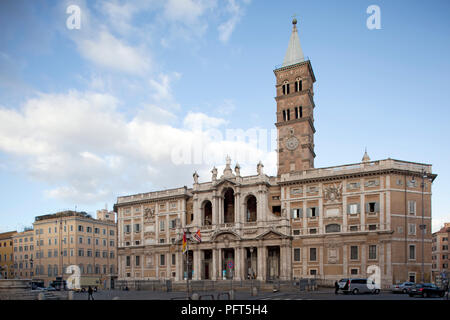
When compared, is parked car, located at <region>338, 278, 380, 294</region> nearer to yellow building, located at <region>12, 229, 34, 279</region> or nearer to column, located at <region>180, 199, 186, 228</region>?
column, located at <region>180, 199, 186, 228</region>

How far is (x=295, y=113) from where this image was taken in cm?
6775

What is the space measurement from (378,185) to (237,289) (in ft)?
74.3

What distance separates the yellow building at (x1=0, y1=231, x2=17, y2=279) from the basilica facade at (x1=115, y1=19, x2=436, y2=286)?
41.6m

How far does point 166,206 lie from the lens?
70.8m

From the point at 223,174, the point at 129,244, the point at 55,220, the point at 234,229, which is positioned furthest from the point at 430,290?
the point at 55,220

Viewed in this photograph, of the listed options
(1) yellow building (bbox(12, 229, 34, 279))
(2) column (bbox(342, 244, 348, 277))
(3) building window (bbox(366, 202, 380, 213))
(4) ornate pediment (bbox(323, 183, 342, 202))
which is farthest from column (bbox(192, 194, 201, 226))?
(1) yellow building (bbox(12, 229, 34, 279))

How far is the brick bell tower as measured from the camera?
65875mm

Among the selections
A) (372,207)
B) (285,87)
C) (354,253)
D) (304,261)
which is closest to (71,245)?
(304,261)

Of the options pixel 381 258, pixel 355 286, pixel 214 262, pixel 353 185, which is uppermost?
pixel 353 185

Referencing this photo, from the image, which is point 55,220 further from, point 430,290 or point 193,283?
point 430,290

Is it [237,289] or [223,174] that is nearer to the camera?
[237,289]

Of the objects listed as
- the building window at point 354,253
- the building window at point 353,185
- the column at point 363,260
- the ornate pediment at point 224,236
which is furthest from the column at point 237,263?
the building window at point 353,185

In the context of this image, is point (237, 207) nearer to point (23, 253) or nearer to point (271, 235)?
point (271, 235)

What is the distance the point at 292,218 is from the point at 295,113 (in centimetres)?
1805
